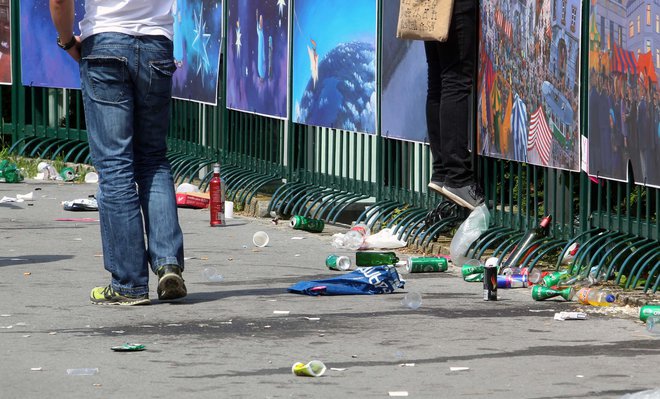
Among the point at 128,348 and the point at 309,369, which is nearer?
the point at 309,369

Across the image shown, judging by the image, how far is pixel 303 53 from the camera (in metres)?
12.1

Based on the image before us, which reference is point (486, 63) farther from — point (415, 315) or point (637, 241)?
point (415, 315)

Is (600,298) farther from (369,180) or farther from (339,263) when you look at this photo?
(369,180)

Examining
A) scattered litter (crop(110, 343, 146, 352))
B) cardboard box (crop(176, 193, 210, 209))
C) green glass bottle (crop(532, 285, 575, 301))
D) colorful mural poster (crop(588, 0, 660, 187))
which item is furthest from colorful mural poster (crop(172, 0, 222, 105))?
scattered litter (crop(110, 343, 146, 352))

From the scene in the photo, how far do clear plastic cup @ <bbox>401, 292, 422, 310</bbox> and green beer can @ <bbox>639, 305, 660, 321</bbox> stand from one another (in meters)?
1.07

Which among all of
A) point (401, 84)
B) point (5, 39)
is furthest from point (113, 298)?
point (5, 39)

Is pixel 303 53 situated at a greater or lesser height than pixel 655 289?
greater

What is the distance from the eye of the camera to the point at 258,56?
12914mm

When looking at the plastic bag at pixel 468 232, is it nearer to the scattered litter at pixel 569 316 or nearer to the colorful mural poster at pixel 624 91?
the colorful mural poster at pixel 624 91

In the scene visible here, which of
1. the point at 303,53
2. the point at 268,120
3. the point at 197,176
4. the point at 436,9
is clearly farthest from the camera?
the point at 197,176

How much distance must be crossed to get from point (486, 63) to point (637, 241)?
1.81m

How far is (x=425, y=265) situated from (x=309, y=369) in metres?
3.26

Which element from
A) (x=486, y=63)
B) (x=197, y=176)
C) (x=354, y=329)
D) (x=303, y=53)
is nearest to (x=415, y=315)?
(x=354, y=329)

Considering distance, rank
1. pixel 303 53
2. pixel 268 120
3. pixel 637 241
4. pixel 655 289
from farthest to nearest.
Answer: pixel 268 120, pixel 303 53, pixel 637 241, pixel 655 289
